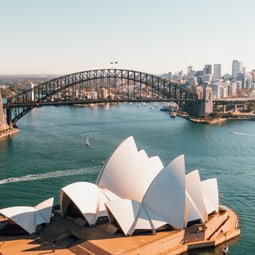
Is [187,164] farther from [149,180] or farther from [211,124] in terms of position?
[211,124]

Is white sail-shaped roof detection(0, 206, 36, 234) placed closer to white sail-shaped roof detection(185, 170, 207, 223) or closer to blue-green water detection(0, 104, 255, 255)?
blue-green water detection(0, 104, 255, 255)

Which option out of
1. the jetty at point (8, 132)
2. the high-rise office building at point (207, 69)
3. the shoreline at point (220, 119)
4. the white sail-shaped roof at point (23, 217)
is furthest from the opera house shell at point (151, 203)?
the high-rise office building at point (207, 69)

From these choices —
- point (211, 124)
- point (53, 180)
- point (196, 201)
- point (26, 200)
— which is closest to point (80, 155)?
point (53, 180)

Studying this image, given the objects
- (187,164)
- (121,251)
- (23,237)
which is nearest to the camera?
(121,251)

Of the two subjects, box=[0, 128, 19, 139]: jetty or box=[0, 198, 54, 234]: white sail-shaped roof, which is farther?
box=[0, 128, 19, 139]: jetty

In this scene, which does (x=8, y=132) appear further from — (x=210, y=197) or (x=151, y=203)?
(x=151, y=203)

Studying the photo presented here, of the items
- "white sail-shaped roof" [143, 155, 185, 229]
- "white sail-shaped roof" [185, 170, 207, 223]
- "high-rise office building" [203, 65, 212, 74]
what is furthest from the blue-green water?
"high-rise office building" [203, 65, 212, 74]
